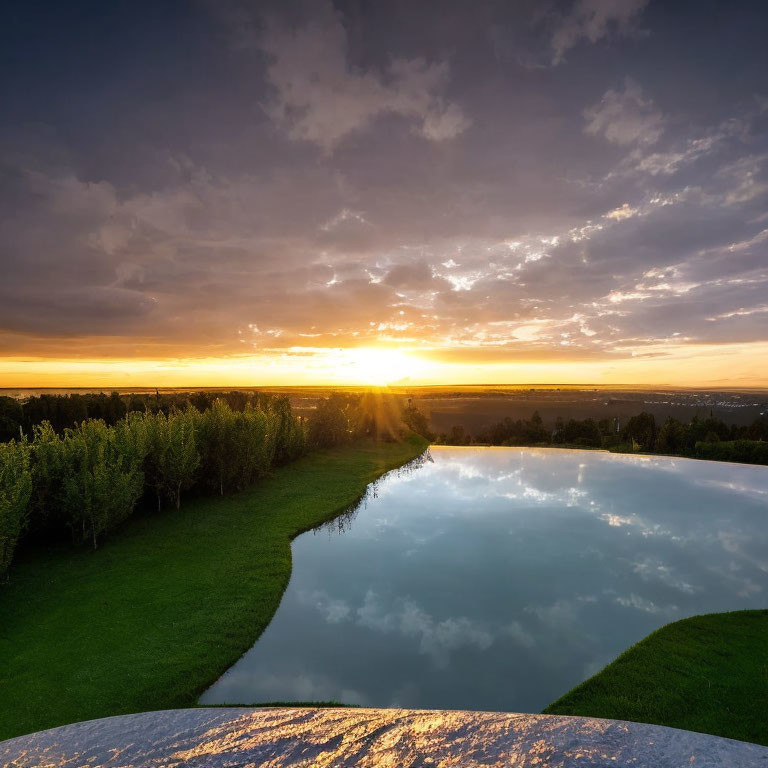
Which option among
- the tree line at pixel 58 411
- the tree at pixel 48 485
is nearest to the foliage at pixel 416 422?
the tree line at pixel 58 411

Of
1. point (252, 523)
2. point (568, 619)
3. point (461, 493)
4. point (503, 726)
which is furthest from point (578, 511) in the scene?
point (503, 726)

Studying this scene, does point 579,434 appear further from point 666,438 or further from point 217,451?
point 217,451

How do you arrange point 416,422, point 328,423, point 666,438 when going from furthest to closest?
point 416,422 → point 666,438 → point 328,423

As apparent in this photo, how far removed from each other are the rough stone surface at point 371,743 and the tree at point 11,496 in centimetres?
1265

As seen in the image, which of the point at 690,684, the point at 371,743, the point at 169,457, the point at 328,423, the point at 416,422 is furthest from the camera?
the point at 416,422

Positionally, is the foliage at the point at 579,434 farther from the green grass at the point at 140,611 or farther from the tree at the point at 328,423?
the green grass at the point at 140,611

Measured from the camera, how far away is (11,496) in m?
13.8

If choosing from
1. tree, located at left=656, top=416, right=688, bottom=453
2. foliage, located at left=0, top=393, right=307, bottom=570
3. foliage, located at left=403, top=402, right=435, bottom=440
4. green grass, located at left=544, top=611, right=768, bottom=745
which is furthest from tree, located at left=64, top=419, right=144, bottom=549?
tree, located at left=656, top=416, right=688, bottom=453

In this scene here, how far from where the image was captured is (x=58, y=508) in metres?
16.3

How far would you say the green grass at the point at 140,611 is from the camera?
8.46 m

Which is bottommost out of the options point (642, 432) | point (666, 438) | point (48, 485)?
point (666, 438)

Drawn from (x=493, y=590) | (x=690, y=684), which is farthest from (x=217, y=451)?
(x=690, y=684)

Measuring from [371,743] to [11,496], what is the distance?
15.5 metres

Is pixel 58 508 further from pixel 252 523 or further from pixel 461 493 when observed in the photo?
pixel 461 493
